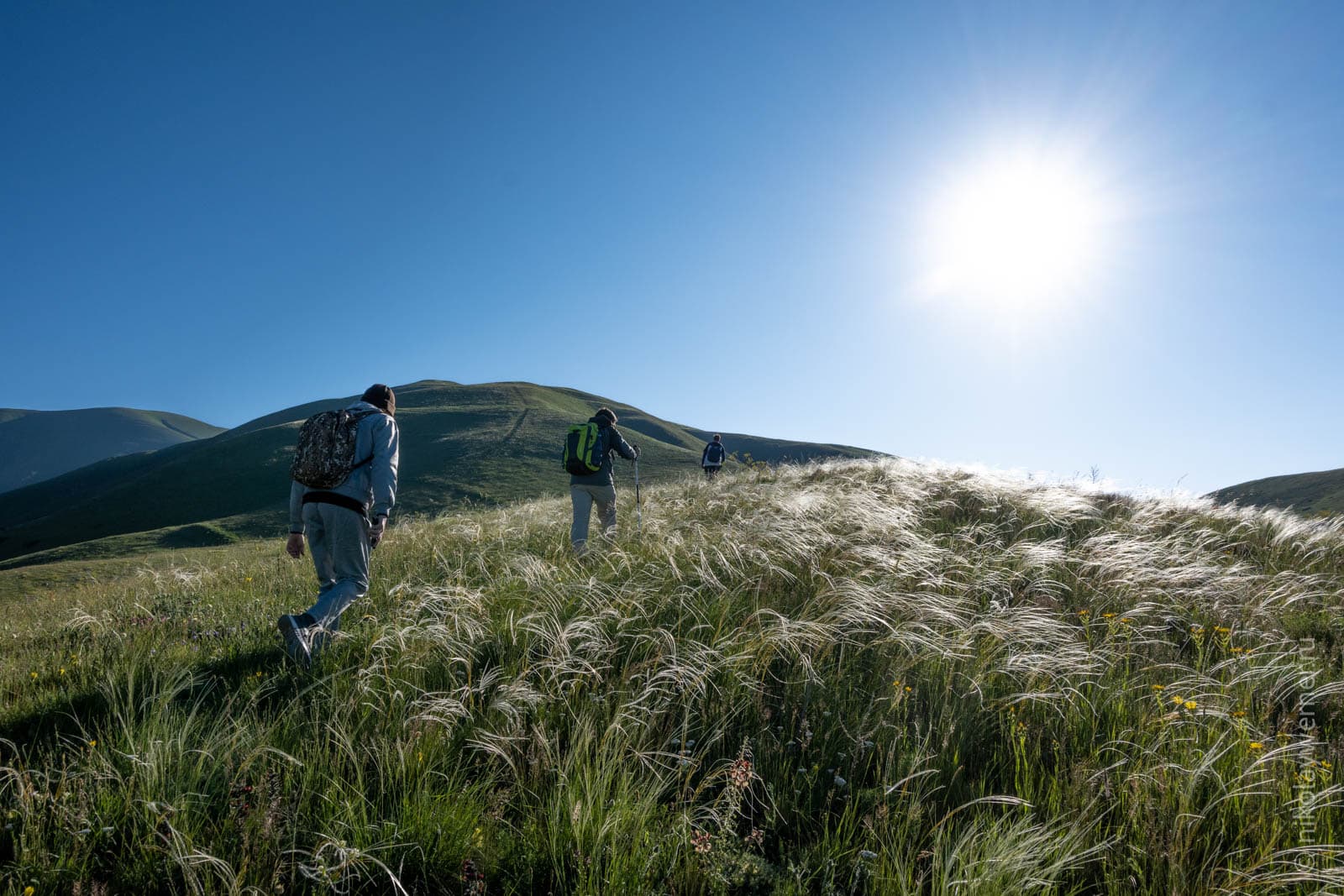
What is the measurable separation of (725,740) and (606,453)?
20.6ft

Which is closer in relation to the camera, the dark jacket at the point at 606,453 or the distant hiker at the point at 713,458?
the dark jacket at the point at 606,453

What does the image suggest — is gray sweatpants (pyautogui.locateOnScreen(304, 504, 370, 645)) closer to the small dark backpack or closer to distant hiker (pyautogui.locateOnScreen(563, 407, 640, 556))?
distant hiker (pyautogui.locateOnScreen(563, 407, 640, 556))

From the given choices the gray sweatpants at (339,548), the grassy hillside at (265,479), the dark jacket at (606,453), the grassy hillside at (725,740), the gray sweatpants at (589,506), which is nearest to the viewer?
the grassy hillside at (725,740)

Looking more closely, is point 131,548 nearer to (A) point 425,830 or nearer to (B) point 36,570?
(B) point 36,570

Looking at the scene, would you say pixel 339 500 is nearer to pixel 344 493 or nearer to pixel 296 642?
pixel 344 493

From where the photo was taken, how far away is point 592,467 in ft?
27.5

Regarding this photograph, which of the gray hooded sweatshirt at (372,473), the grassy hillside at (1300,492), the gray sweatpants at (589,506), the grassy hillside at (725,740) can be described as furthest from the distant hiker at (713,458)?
the grassy hillside at (1300,492)

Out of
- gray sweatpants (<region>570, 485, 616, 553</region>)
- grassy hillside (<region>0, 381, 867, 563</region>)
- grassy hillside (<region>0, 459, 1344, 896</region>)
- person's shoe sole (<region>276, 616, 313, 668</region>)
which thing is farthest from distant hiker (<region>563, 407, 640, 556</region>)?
grassy hillside (<region>0, 381, 867, 563</region>)

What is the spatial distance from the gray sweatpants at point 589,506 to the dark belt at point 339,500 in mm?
→ 3460

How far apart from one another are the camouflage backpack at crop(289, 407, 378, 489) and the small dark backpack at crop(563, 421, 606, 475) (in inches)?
145

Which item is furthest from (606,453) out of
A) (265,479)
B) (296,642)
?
(265,479)

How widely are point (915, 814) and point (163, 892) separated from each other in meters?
2.66

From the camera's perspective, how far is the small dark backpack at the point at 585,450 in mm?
8367

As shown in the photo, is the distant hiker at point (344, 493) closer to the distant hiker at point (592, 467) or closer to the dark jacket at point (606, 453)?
the distant hiker at point (592, 467)
